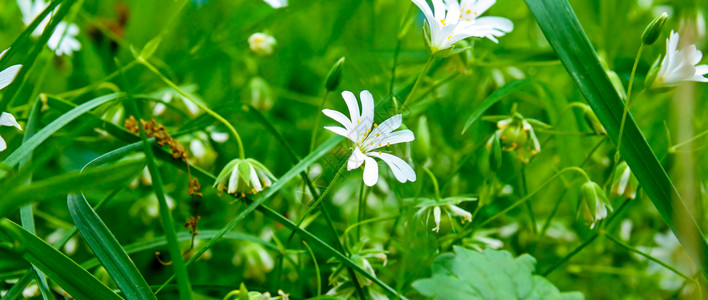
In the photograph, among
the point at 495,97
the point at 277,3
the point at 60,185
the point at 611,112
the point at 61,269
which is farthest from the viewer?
the point at 277,3

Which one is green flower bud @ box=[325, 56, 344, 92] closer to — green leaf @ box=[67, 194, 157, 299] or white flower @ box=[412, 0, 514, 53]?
white flower @ box=[412, 0, 514, 53]

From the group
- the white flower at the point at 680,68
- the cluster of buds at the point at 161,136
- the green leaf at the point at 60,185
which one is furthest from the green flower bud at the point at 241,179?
the white flower at the point at 680,68

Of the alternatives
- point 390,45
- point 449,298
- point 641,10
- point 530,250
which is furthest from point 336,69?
point 641,10

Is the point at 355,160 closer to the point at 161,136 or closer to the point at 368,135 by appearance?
the point at 368,135

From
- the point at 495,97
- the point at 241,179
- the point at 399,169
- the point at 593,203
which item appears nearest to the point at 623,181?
the point at 593,203

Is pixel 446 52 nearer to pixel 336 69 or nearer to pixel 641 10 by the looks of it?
pixel 336 69

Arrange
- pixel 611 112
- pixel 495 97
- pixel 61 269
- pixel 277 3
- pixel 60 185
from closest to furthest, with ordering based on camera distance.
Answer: pixel 60 185 → pixel 61 269 → pixel 611 112 → pixel 495 97 → pixel 277 3
